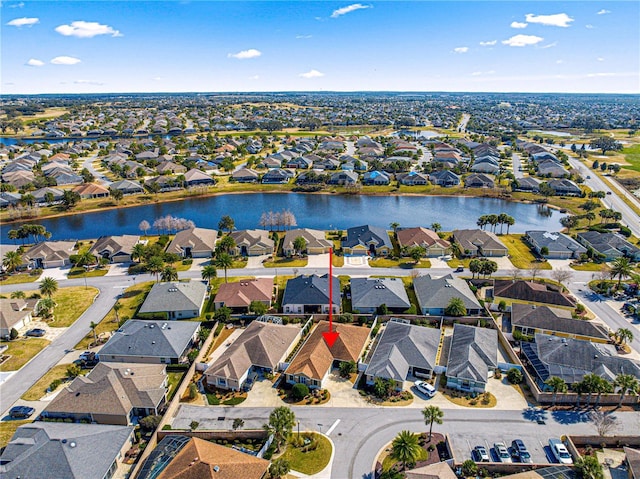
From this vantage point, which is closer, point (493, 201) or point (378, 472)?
point (378, 472)

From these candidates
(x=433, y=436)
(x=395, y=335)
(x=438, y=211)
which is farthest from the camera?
(x=438, y=211)

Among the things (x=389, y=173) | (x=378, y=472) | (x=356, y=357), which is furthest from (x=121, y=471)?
(x=389, y=173)

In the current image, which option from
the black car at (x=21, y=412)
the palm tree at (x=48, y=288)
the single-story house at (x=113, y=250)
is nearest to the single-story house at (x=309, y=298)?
the black car at (x=21, y=412)

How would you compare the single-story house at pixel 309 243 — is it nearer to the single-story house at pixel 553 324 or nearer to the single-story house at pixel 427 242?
the single-story house at pixel 427 242

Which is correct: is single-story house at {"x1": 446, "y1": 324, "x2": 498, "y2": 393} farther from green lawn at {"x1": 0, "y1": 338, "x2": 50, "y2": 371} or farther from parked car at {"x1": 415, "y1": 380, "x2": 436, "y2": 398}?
green lawn at {"x1": 0, "y1": 338, "x2": 50, "y2": 371}

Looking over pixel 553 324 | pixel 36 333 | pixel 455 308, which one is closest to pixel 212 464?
pixel 455 308

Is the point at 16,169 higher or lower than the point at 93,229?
higher

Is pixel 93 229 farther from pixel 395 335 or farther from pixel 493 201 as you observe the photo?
pixel 493 201

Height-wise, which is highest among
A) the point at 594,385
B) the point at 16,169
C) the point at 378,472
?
the point at 16,169
